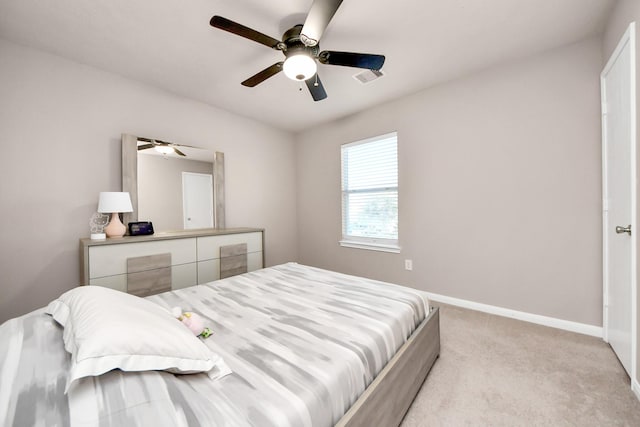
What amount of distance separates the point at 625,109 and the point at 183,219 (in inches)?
161

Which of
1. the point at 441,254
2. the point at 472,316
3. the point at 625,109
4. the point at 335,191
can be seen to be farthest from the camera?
the point at 335,191

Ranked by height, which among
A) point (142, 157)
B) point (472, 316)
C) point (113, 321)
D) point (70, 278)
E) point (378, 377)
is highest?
point (142, 157)

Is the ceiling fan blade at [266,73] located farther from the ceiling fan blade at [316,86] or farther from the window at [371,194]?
the window at [371,194]

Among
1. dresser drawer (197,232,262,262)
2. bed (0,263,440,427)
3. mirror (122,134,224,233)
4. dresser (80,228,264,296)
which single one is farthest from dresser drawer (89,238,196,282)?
bed (0,263,440,427)

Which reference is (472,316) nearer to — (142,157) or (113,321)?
(113,321)

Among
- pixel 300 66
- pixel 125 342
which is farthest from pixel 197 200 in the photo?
pixel 125 342

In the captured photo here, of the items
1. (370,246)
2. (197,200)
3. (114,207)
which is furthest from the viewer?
(370,246)

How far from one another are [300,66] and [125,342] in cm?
188

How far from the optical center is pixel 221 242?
2922 mm

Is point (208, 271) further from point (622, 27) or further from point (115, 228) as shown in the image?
point (622, 27)

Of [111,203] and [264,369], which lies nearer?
[264,369]

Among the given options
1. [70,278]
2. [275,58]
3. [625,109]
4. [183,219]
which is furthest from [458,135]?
[70,278]

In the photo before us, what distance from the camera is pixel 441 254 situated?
294cm

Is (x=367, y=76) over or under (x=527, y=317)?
over
